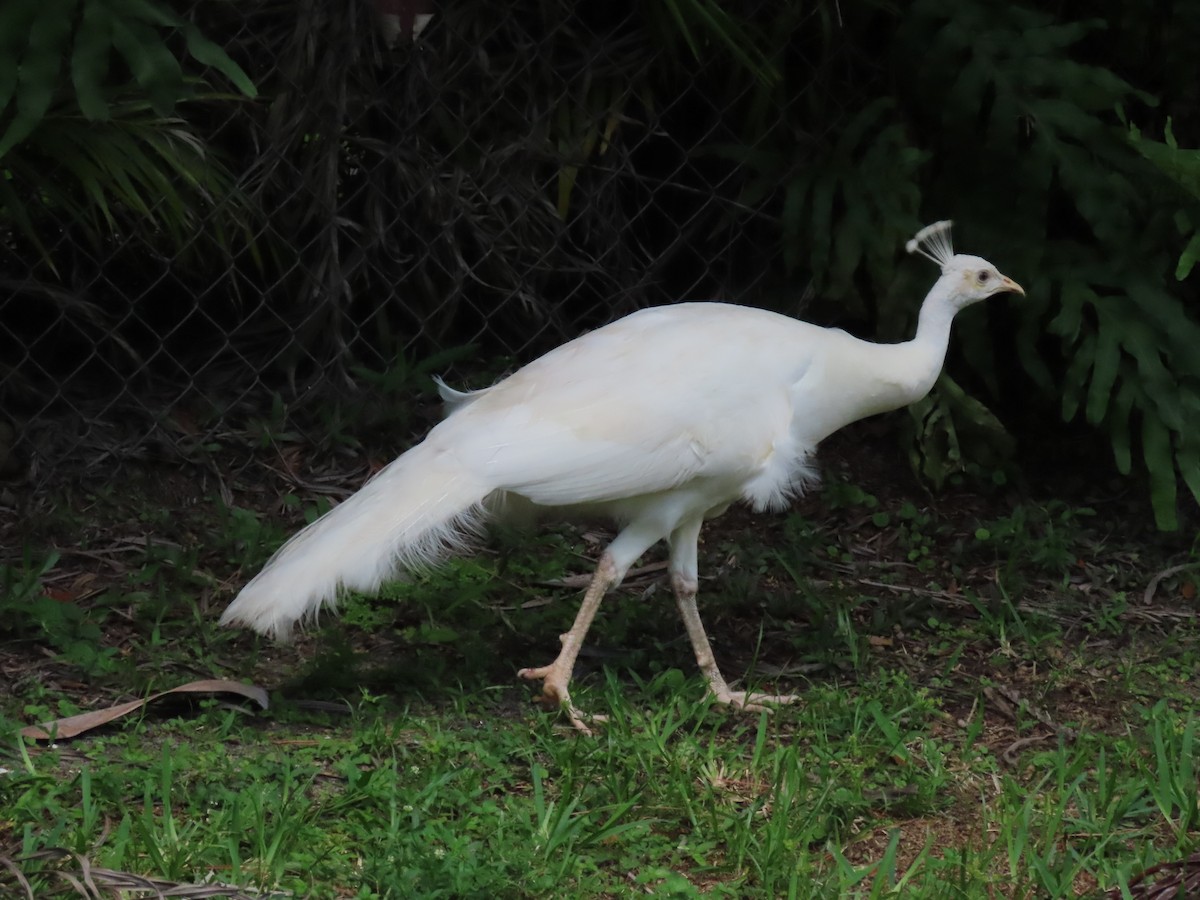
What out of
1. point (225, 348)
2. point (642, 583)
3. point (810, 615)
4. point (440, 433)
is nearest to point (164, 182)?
point (225, 348)

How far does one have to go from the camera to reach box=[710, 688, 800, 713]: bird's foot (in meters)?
3.76

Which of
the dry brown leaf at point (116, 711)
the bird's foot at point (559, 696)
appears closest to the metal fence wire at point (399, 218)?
the dry brown leaf at point (116, 711)

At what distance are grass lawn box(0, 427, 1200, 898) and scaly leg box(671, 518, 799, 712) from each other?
7 centimetres

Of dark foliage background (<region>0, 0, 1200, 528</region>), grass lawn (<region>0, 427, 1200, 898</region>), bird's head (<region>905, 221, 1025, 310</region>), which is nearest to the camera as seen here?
grass lawn (<region>0, 427, 1200, 898</region>)

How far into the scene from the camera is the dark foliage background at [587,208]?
15.1 feet

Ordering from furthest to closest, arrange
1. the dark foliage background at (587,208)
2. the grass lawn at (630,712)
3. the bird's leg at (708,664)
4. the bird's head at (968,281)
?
the dark foliage background at (587,208) < the bird's head at (968,281) < the bird's leg at (708,664) < the grass lawn at (630,712)

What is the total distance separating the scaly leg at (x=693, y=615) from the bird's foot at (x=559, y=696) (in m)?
0.33

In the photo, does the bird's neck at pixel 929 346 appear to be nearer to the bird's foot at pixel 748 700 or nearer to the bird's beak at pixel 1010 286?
the bird's beak at pixel 1010 286

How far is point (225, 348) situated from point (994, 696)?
2.72 metres

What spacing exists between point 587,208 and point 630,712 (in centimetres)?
221

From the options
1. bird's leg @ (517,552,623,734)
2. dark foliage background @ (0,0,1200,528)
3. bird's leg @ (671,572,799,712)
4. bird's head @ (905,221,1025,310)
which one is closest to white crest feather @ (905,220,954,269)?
bird's head @ (905,221,1025,310)

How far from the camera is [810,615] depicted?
4367 mm

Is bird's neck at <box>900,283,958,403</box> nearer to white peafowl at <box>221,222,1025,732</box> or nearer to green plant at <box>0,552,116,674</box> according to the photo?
white peafowl at <box>221,222,1025,732</box>

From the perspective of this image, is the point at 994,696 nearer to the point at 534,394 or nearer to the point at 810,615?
the point at 810,615
